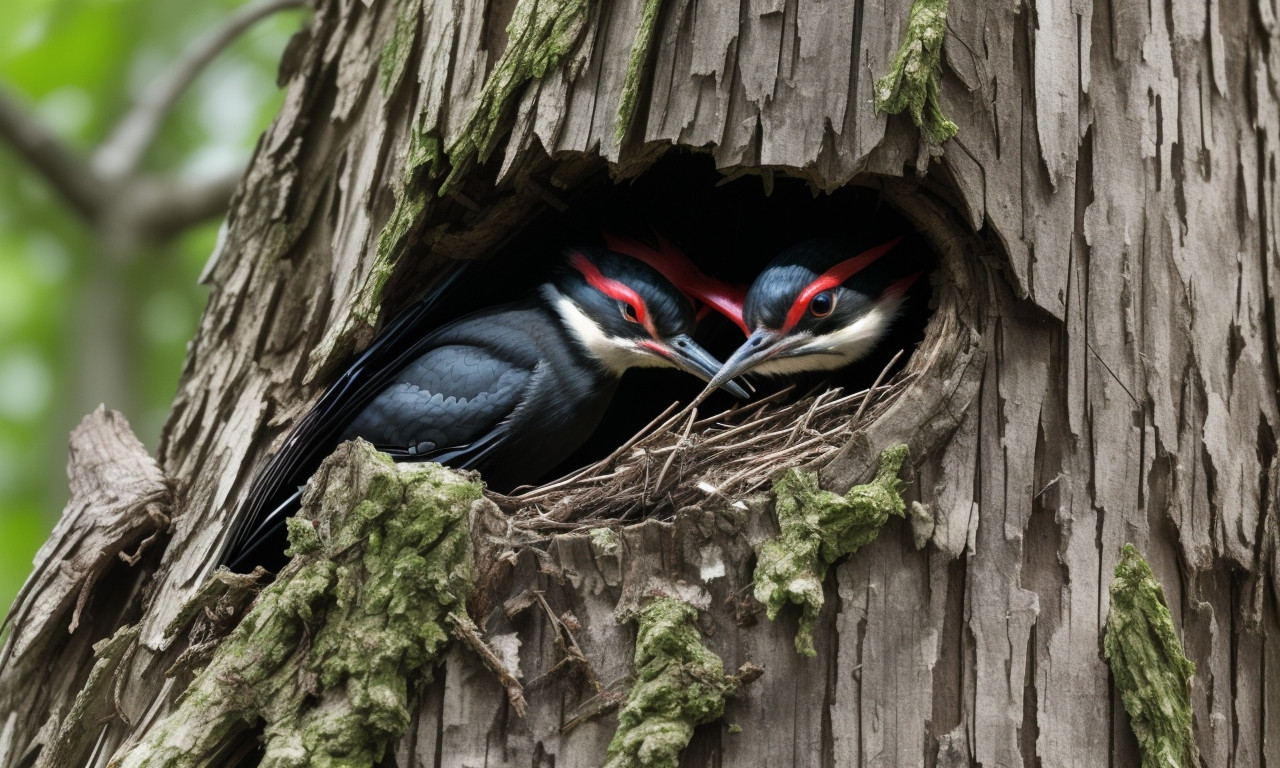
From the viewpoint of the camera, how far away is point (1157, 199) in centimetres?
337

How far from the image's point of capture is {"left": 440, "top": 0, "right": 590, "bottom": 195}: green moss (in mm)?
3492

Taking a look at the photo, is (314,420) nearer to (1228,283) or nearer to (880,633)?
(880,633)

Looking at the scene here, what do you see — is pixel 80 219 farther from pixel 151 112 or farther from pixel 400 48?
pixel 400 48

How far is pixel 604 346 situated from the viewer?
4.74 metres

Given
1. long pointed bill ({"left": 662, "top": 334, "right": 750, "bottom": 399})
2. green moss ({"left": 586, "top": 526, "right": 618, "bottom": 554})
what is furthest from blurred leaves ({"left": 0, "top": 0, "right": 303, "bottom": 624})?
green moss ({"left": 586, "top": 526, "right": 618, "bottom": 554})

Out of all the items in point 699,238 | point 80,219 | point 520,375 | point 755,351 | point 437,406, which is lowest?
point 437,406

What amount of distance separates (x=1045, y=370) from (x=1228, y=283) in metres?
0.69

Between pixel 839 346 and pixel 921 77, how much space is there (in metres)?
1.48

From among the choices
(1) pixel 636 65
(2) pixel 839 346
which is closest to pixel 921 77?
(1) pixel 636 65

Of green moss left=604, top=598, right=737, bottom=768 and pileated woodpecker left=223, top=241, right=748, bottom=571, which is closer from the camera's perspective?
green moss left=604, top=598, right=737, bottom=768

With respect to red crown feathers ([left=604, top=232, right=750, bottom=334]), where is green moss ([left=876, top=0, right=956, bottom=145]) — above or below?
below

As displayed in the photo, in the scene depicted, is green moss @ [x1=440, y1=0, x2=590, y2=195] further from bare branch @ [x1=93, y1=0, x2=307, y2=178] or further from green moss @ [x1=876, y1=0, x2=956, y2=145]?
bare branch @ [x1=93, y1=0, x2=307, y2=178]

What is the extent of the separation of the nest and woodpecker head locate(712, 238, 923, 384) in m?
0.26

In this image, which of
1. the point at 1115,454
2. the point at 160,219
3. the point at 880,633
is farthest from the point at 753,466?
the point at 160,219
